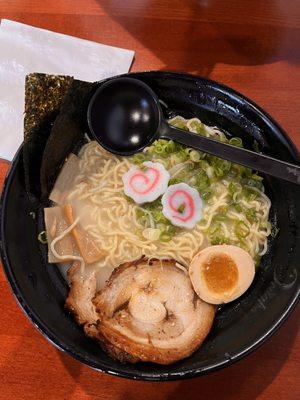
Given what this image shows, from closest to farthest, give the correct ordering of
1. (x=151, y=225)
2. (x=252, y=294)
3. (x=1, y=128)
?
(x=252, y=294), (x=151, y=225), (x=1, y=128)

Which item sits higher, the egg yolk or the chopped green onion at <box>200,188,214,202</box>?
the chopped green onion at <box>200,188,214,202</box>

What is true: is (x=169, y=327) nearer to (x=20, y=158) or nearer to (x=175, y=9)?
(x=20, y=158)

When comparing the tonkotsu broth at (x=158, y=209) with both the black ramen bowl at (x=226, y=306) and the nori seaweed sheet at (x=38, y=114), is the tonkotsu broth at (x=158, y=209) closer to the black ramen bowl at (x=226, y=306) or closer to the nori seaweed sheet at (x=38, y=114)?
the black ramen bowl at (x=226, y=306)

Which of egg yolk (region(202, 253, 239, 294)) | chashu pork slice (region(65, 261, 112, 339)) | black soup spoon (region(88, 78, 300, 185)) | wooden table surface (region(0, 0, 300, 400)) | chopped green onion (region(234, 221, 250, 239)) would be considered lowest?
chashu pork slice (region(65, 261, 112, 339))

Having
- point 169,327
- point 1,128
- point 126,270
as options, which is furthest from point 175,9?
point 169,327

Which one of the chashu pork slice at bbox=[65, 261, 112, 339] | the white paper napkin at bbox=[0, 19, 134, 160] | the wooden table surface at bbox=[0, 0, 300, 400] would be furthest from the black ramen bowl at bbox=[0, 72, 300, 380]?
the white paper napkin at bbox=[0, 19, 134, 160]

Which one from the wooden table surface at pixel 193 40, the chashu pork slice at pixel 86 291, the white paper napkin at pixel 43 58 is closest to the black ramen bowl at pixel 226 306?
the chashu pork slice at pixel 86 291

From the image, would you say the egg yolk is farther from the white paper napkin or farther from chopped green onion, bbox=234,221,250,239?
the white paper napkin
